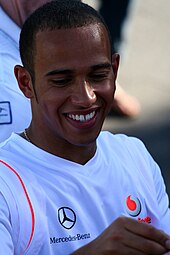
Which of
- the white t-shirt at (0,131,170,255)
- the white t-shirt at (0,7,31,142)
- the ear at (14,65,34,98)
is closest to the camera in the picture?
the white t-shirt at (0,131,170,255)

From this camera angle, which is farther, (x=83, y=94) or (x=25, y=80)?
(x=25, y=80)

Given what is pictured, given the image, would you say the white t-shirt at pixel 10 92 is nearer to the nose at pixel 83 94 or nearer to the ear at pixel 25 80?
the ear at pixel 25 80

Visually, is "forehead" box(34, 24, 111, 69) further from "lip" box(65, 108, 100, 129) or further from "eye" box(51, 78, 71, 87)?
"lip" box(65, 108, 100, 129)

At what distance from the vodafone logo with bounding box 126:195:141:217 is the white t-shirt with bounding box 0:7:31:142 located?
72cm

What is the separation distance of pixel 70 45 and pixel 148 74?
518 centimetres

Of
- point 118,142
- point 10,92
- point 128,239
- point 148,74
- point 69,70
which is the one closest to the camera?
point 128,239

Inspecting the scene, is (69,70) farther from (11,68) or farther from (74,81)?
(11,68)

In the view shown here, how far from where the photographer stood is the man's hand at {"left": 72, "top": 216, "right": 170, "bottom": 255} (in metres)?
2.15

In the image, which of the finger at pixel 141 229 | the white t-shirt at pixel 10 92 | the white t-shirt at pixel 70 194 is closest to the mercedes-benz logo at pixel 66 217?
the white t-shirt at pixel 70 194

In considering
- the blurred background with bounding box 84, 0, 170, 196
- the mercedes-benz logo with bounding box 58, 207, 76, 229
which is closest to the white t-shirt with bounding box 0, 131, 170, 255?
the mercedes-benz logo with bounding box 58, 207, 76, 229

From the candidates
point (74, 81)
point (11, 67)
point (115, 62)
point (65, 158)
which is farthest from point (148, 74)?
point (74, 81)

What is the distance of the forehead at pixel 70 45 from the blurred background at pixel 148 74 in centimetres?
343

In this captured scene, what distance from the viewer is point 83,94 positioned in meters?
2.39

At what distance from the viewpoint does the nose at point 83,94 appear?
93.9 inches
